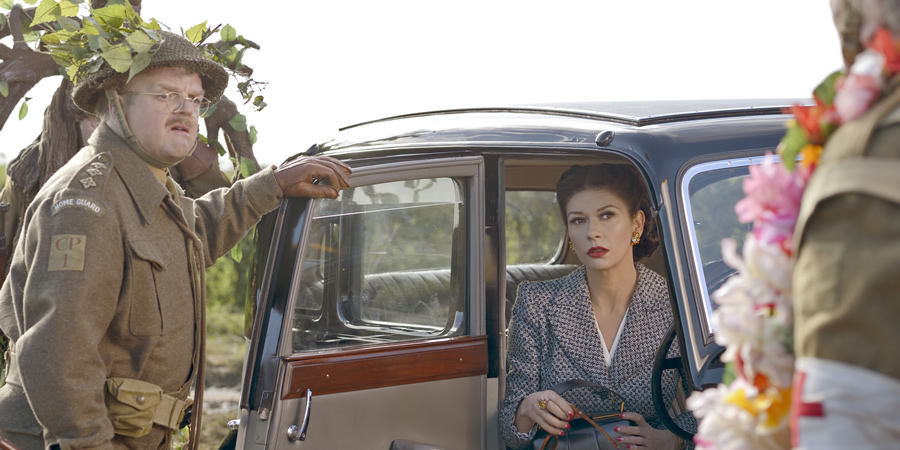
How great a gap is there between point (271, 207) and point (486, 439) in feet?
4.06

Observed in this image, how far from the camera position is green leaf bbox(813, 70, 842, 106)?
4.96 feet

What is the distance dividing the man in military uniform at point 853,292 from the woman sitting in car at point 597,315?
2121mm

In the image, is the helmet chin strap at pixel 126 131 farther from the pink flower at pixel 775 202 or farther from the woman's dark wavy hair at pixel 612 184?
the pink flower at pixel 775 202

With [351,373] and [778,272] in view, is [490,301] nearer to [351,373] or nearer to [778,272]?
[351,373]

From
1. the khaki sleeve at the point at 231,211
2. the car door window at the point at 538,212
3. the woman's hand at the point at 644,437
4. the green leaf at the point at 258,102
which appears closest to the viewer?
the woman's hand at the point at 644,437

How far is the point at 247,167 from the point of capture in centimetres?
489

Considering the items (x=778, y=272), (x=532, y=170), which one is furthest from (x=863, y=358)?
(x=532, y=170)

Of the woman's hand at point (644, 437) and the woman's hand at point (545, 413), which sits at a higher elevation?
the woman's hand at point (545, 413)

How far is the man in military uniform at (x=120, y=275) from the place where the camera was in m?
2.64

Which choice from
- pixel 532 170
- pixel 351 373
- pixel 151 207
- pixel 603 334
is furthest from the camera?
pixel 532 170

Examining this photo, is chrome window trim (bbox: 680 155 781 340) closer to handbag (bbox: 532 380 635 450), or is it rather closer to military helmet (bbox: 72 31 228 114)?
handbag (bbox: 532 380 635 450)

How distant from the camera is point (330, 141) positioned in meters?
3.83

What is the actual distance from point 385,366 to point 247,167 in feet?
6.71

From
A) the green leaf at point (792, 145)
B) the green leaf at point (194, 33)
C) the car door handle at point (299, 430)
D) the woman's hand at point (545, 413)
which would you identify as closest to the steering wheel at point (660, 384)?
the woman's hand at point (545, 413)
